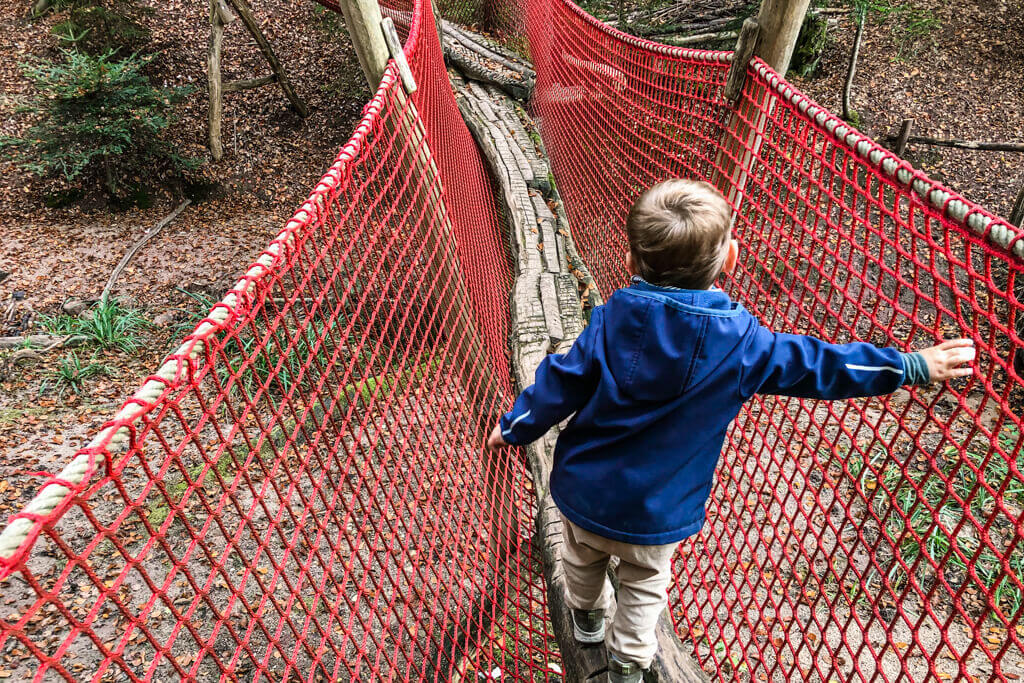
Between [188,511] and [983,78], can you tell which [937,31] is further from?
[188,511]

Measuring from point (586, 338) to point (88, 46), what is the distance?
28.1 ft

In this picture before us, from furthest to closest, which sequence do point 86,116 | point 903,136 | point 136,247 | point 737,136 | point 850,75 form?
1. point 850,75
2. point 903,136
3. point 136,247
4. point 86,116
5. point 737,136

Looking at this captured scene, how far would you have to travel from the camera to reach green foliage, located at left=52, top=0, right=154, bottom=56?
23.8 ft

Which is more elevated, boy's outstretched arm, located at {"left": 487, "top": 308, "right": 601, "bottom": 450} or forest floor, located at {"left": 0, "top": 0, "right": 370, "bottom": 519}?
boy's outstretched arm, located at {"left": 487, "top": 308, "right": 601, "bottom": 450}

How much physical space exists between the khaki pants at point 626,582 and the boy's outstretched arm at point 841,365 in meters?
0.48

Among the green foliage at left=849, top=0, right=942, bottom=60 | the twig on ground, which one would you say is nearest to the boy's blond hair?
the twig on ground

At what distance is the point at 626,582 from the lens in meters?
1.61

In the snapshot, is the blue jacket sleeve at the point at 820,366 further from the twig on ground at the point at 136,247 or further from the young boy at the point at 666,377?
the twig on ground at the point at 136,247

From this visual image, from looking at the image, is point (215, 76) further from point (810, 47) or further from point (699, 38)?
point (810, 47)

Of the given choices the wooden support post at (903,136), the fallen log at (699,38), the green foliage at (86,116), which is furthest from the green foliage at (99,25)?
the wooden support post at (903,136)

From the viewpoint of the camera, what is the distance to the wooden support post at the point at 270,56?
6.96 metres

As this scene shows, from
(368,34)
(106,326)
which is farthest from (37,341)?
(368,34)

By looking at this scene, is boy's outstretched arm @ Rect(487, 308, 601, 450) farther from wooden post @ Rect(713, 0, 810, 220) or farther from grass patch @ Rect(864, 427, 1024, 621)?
grass patch @ Rect(864, 427, 1024, 621)

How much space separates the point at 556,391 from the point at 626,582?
55cm
